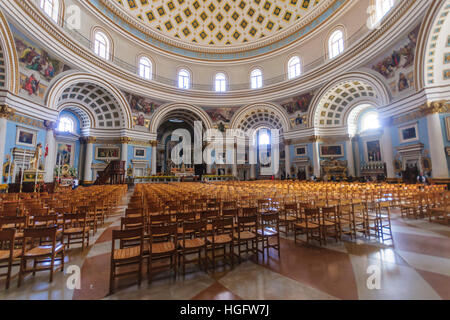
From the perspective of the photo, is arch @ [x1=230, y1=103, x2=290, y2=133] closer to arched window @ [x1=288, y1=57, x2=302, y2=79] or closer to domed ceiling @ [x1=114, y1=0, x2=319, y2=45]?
arched window @ [x1=288, y1=57, x2=302, y2=79]

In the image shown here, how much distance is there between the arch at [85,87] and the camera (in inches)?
581

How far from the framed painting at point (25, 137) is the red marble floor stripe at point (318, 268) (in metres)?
15.9

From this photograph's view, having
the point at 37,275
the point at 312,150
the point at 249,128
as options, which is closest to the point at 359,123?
the point at 312,150

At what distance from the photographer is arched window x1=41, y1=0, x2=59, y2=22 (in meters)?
14.3

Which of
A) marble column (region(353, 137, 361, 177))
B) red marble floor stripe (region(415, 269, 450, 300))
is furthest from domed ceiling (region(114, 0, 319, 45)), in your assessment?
red marble floor stripe (region(415, 269, 450, 300))

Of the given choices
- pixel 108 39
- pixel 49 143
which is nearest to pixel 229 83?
pixel 108 39

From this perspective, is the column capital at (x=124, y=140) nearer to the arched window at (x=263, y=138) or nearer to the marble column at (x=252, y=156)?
the marble column at (x=252, y=156)

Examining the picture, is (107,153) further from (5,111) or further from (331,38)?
(331,38)

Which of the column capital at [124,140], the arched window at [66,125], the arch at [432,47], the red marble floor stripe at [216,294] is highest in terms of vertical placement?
the arch at [432,47]

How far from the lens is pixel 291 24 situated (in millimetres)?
24266

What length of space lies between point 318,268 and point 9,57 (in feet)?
57.6

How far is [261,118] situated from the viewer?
2861cm

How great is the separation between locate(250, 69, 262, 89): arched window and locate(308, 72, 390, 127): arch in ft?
27.3

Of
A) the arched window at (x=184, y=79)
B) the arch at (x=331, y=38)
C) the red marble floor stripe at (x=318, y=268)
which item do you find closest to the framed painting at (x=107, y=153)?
the arched window at (x=184, y=79)
